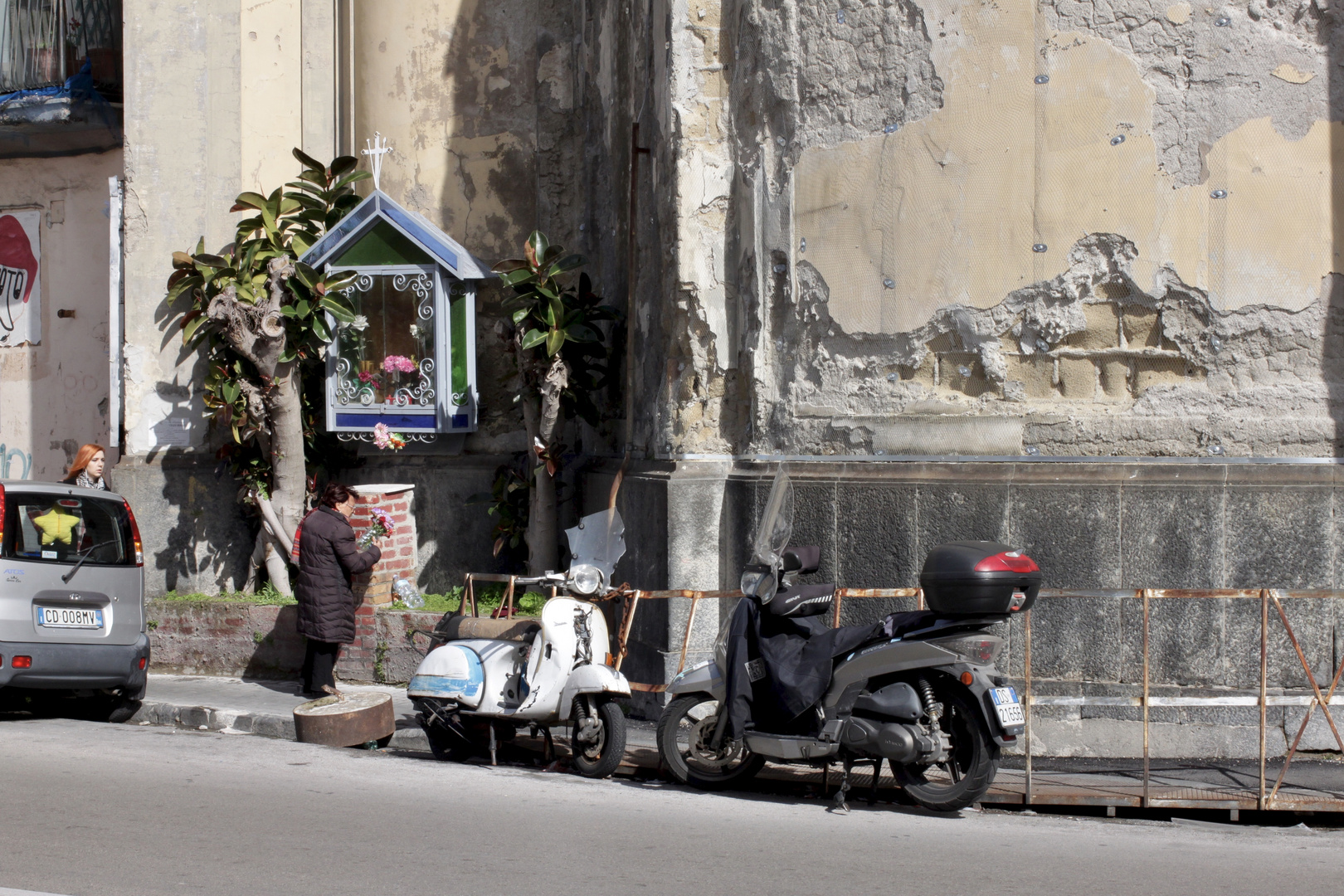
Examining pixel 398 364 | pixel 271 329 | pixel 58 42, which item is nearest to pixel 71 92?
pixel 58 42

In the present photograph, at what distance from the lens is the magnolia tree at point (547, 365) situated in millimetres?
9422

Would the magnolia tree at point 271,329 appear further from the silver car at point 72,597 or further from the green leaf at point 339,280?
the silver car at point 72,597

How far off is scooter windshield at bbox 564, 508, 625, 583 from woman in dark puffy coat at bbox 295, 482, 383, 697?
153cm

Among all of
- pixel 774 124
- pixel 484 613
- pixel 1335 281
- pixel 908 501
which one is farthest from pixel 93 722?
pixel 1335 281

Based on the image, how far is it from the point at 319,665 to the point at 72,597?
5.74 ft

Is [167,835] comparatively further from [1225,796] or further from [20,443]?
[20,443]

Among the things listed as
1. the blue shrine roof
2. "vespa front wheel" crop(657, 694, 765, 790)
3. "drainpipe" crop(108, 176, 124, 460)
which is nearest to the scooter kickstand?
"vespa front wheel" crop(657, 694, 765, 790)

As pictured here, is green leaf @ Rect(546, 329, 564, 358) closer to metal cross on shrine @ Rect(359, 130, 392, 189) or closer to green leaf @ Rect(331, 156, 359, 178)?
metal cross on shrine @ Rect(359, 130, 392, 189)

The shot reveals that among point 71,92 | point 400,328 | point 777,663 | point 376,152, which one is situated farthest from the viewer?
point 71,92

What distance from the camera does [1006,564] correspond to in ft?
19.1

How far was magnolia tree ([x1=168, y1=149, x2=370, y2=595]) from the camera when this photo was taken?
10188mm

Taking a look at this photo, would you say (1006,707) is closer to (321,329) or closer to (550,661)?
(550,661)

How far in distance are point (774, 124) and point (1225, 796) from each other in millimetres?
5054

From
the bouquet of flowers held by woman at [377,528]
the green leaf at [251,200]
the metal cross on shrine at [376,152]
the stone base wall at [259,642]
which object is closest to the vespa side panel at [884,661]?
the stone base wall at [259,642]
